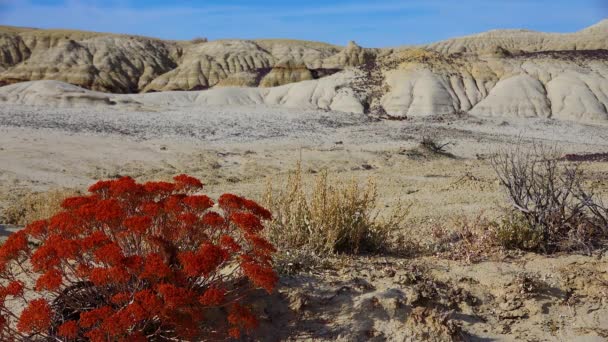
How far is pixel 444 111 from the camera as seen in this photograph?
35.0m

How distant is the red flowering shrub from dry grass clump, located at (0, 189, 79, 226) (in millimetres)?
4020

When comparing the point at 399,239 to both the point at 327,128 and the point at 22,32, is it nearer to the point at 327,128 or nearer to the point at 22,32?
the point at 327,128

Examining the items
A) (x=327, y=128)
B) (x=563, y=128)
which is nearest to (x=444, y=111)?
(x=563, y=128)

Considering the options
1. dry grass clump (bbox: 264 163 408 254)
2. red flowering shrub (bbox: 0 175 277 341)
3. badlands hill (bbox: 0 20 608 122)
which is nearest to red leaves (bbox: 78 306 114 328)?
red flowering shrub (bbox: 0 175 277 341)

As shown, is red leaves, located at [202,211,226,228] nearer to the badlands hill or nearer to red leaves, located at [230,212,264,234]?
red leaves, located at [230,212,264,234]

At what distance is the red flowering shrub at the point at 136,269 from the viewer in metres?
2.84

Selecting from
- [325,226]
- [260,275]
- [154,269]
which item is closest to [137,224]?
[154,269]

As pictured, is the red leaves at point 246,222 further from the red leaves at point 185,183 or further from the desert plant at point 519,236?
the desert plant at point 519,236

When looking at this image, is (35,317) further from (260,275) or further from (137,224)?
(260,275)

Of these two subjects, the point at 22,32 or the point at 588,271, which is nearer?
the point at 588,271

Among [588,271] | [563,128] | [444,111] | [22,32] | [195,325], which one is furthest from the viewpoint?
[22,32]

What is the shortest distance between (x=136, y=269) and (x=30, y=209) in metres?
6.66

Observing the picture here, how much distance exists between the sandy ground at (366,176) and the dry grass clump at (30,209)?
0.52 metres

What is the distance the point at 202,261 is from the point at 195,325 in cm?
42
